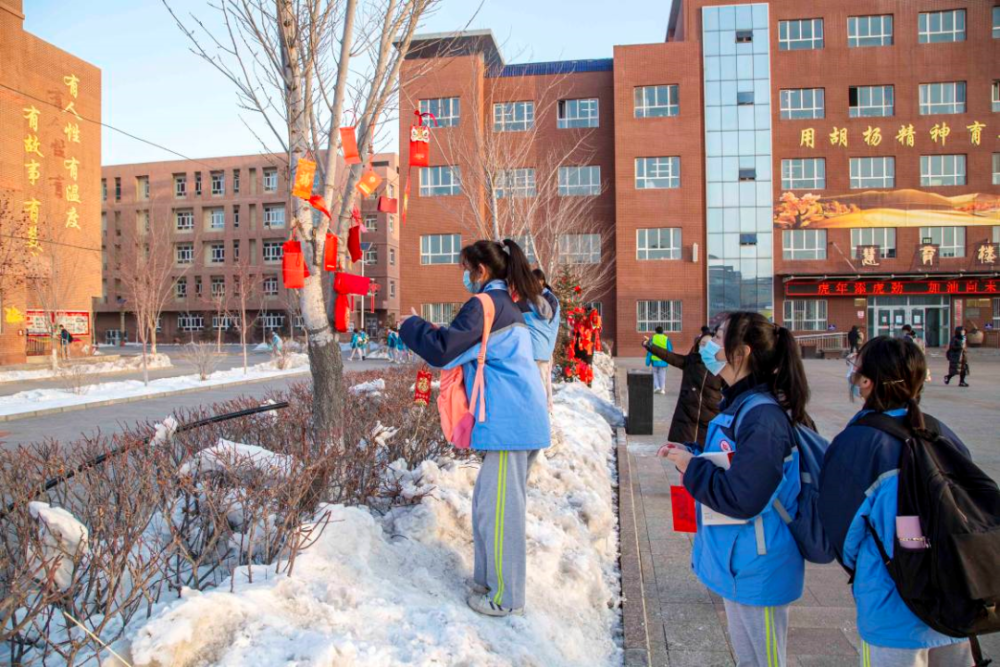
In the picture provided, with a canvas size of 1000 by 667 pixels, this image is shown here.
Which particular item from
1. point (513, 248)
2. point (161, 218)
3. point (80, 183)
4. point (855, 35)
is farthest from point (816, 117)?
point (161, 218)

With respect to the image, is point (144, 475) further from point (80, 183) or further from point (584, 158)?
point (584, 158)

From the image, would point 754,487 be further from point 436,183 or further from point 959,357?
point 436,183

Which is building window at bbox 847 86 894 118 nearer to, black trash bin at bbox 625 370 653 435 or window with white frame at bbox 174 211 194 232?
black trash bin at bbox 625 370 653 435

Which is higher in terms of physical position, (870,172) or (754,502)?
(870,172)

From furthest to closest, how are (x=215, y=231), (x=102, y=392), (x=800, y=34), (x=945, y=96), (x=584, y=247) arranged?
(x=215, y=231)
(x=584, y=247)
(x=800, y=34)
(x=945, y=96)
(x=102, y=392)

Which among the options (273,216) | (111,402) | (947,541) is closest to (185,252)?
(273,216)

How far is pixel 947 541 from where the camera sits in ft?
6.20

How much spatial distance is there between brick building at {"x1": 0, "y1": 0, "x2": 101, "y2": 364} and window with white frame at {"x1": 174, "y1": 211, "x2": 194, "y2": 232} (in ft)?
98.6

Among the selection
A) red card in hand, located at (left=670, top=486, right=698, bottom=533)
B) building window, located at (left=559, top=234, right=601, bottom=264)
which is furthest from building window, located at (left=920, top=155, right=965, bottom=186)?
red card in hand, located at (left=670, top=486, right=698, bottom=533)

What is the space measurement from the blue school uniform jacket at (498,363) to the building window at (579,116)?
3613 cm

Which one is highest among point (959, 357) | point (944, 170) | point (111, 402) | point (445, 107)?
point (445, 107)

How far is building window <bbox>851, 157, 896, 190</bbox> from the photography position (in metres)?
35.0

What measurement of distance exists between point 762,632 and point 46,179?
103 feet

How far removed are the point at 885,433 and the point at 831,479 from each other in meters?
0.22
